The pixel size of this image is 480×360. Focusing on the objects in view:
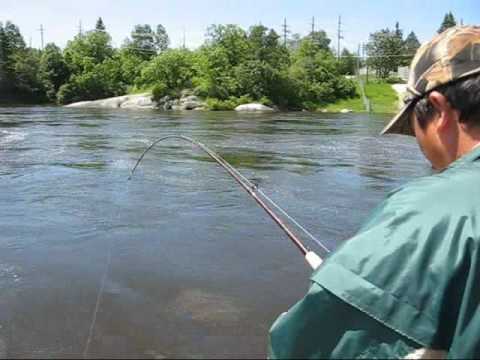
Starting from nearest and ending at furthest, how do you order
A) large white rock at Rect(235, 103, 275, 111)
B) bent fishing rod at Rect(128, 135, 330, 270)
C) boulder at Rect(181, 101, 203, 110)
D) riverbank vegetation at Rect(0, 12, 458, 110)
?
bent fishing rod at Rect(128, 135, 330, 270), large white rock at Rect(235, 103, 275, 111), boulder at Rect(181, 101, 203, 110), riverbank vegetation at Rect(0, 12, 458, 110)

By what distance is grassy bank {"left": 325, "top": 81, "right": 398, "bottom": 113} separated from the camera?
73688 mm

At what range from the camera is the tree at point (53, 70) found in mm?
85062

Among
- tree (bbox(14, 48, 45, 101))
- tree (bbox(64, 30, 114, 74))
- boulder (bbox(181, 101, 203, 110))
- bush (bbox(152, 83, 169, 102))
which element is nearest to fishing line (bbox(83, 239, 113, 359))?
boulder (bbox(181, 101, 203, 110))

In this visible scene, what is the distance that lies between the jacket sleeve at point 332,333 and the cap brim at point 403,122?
2.52 feet

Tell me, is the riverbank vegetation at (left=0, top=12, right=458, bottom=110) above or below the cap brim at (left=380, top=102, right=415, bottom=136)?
above

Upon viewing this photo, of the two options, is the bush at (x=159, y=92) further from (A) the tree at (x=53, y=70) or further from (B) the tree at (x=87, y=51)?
(B) the tree at (x=87, y=51)

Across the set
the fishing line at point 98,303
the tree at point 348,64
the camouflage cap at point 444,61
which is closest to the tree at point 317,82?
the tree at point 348,64

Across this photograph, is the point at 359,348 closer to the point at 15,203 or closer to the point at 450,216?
the point at 450,216

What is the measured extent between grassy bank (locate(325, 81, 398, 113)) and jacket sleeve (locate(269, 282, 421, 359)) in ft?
232

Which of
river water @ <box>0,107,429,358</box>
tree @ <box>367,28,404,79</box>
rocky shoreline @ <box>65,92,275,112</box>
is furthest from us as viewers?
tree @ <box>367,28,404,79</box>

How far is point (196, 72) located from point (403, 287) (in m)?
83.2

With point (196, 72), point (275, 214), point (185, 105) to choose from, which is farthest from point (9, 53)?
point (275, 214)

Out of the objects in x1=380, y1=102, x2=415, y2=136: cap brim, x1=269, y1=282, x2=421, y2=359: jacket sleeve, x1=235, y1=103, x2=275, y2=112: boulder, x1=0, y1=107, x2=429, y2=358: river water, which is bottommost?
x1=0, y1=107, x2=429, y2=358: river water

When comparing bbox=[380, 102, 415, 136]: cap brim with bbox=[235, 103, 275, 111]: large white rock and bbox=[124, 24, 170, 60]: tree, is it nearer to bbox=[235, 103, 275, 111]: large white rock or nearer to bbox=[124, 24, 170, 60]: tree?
bbox=[235, 103, 275, 111]: large white rock
